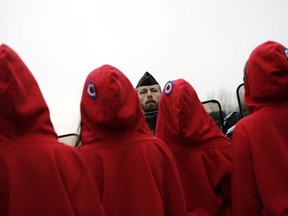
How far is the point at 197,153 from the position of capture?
3.48 meters

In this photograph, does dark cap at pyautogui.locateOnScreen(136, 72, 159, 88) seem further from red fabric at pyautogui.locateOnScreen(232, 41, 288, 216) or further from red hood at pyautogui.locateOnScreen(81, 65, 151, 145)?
red fabric at pyautogui.locateOnScreen(232, 41, 288, 216)

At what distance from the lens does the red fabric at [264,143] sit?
279 cm

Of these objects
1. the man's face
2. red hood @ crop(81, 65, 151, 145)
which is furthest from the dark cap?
red hood @ crop(81, 65, 151, 145)

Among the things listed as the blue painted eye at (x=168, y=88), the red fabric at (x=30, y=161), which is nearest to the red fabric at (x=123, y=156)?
the red fabric at (x=30, y=161)

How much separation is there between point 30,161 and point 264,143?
1747 mm

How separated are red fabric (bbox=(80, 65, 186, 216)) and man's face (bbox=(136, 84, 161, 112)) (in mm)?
2620

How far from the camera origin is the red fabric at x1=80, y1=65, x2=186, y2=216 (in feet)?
9.12

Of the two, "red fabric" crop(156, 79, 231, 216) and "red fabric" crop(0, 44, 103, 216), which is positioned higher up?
"red fabric" crop(0, 44, 103, 216)

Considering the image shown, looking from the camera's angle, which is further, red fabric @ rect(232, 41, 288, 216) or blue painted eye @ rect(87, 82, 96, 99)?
blue painted eye @ rect(87, 82, 96, 99)

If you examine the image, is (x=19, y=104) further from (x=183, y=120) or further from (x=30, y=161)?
(x=183, y=120)

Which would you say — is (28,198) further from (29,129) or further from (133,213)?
(133,213)

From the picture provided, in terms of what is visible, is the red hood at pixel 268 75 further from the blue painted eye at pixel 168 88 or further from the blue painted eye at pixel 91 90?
the blue painted eye at pixel 91 90

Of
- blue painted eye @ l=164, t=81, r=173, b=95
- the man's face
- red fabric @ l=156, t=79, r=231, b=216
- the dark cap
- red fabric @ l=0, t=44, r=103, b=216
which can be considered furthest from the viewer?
the dark cap

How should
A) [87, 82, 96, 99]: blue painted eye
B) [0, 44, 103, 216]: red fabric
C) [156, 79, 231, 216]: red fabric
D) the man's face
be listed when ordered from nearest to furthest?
[0, 44, 103, 216]: red fabric < [87, 82, 96, 99]: blue painted eye < [156, 79, 231, 216]: red fabric < the man's face
